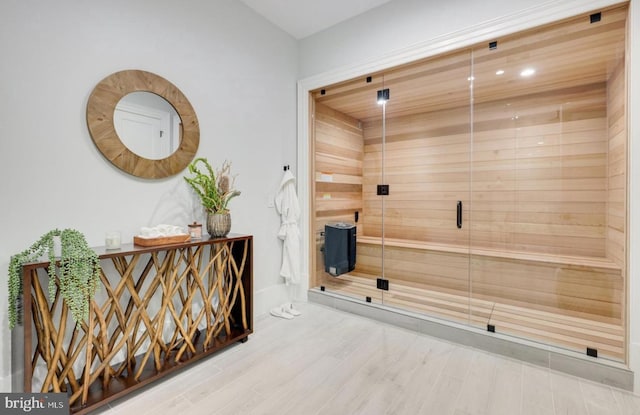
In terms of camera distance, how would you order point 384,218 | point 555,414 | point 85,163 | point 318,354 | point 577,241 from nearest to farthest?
point 555,414
point 85,163
point 318,354
point 577,241
point 384,218

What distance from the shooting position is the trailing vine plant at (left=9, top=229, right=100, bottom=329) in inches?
54.9

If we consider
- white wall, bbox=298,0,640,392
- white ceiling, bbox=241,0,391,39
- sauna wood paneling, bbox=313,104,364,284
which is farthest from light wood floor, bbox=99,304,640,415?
white ceiling, bbox=241,0,391,39

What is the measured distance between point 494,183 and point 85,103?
127 inches

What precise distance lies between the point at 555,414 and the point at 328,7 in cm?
336

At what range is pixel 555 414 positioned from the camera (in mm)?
1562

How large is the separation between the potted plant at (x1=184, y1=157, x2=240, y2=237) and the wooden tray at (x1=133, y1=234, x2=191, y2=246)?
10.5 inches

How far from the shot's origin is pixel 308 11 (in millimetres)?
2836

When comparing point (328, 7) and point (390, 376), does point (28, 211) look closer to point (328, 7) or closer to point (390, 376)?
point (390, 376)

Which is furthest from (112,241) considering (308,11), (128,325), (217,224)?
(308,11)

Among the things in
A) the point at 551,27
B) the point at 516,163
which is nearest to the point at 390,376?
the point at 516,163

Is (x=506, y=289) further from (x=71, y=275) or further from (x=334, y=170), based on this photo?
(x=71, y=275)

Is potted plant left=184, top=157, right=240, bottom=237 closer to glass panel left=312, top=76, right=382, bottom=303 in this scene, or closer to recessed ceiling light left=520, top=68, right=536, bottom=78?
glass panel left=312, top=76, right=382, bottom=303

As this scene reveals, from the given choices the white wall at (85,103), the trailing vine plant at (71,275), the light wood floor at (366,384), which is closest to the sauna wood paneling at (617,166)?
the light wood floor at (366,384)

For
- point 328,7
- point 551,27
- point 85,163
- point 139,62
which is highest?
point 328,7
